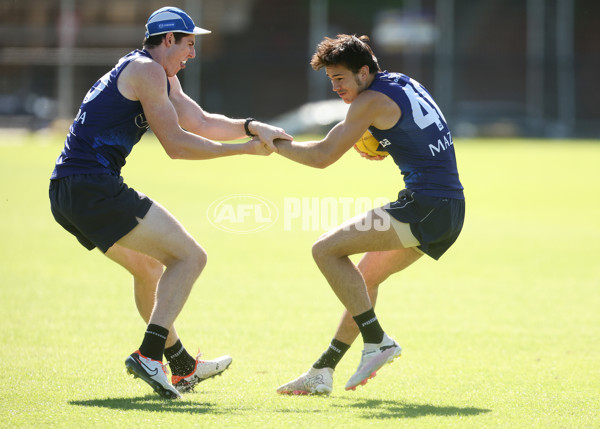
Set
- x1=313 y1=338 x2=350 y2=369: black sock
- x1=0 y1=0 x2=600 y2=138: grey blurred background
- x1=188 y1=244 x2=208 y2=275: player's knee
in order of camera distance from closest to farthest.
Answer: x1=188 y1=244 x2=208 y2=275: player's knee < x1=313 y1=338 x2=350 y2=369: black sock < x1=0 y1=0 x2=600 y2=138: grey blurred background

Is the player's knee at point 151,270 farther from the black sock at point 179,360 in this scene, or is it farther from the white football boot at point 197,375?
the white football boot at point 197,375

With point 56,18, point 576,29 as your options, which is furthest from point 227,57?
point 576,29

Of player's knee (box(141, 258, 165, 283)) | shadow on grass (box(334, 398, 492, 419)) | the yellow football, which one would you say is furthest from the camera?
the yellow football

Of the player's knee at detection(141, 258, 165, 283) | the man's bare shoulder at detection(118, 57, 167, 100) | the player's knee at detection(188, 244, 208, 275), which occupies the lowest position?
the player's knee at detection(141, 258, 165, 283)

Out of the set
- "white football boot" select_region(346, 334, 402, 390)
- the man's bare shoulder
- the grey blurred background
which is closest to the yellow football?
"white football boot" select_region(346, 334, 402, 390)

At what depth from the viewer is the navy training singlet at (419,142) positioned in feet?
19.3

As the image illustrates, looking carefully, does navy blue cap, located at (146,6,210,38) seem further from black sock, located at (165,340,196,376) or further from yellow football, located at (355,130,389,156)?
black sock, located at (165,340,196,376)

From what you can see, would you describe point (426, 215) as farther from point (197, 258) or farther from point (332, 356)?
point (197, 258)

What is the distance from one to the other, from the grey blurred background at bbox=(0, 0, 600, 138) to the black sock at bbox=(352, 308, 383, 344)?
3875 centimetres

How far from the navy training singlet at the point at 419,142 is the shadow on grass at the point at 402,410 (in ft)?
4.58

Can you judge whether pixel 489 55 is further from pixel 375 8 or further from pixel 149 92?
pixel 149 92

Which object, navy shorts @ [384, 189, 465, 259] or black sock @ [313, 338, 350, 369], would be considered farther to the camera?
black sock @ [313, 338, 350, 369]

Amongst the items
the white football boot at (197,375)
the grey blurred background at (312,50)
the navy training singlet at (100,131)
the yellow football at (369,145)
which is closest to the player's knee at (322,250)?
the yellow football at (369,145)

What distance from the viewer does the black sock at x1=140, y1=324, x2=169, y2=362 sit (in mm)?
5625
